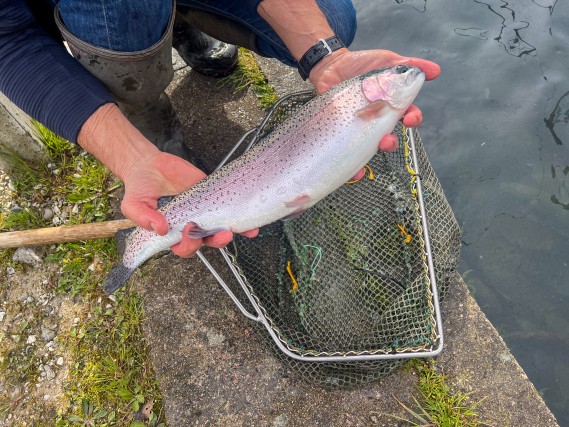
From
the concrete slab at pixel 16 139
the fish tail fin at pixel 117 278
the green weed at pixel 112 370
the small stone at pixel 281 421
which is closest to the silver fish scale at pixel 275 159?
the fish tail fin at pixel 117 278

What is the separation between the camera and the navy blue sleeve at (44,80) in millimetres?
2586

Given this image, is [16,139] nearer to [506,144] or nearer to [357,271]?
[357,271]

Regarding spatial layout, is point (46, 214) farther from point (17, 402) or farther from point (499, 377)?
point (499, 377)

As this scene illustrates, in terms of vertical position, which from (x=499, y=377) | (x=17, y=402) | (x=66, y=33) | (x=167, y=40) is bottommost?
(x=499, y=377)

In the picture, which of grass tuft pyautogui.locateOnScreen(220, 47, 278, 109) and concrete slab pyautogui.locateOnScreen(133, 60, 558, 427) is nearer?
concrete slab pyautogui.locateOnScreen(133, 60, 558, 427)

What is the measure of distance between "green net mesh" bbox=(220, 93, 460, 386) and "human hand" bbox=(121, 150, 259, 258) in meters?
0.45

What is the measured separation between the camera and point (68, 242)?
357 cm

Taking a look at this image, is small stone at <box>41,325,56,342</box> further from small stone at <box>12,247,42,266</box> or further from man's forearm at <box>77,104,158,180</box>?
man's forearm at <box>77,104,158,180</box>

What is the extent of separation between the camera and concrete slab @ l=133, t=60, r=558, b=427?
2.81 metres

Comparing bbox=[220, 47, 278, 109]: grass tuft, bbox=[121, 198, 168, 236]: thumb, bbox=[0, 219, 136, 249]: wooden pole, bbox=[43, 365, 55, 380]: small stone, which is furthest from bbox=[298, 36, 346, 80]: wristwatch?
bbox=[43, 365, 55, 380]: small stone

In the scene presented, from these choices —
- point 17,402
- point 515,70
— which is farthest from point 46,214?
point 515,70

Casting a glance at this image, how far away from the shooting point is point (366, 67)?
9.27 ft

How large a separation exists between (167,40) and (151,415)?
101 inches

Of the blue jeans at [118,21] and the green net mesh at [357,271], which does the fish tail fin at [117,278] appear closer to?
the green net mesh at [357,271]
